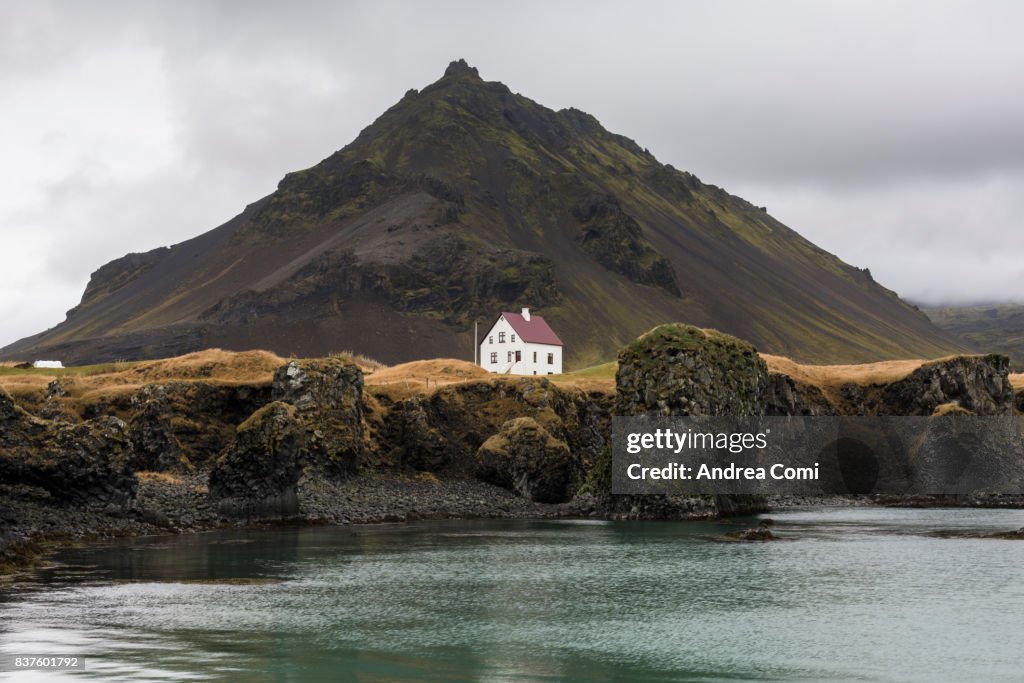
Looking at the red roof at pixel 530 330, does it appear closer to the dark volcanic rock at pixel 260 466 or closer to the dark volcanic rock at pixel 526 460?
the dark volcanic rock at pixel 526 460


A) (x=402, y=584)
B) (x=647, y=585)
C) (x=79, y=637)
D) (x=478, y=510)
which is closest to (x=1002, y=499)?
(x=478, y=510)

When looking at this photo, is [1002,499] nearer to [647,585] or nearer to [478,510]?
[478,510]

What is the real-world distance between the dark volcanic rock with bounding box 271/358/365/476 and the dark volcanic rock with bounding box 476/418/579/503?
1290cm

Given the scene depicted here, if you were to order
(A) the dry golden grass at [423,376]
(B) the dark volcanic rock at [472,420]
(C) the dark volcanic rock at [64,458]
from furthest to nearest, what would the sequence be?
1. (A) the dry golden grass at [423,376]
2. (B) the dark volcanic rock at [472,420]
3. (C) the dark volcanic rock at [64,458]

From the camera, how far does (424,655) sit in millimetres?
37844

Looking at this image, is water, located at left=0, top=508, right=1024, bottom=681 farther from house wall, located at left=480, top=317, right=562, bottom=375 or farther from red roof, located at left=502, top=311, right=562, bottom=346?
red roof, located at left=502, top=311, right=562, bottom=346

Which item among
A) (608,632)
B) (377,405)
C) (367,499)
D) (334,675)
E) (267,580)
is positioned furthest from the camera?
(377,405)

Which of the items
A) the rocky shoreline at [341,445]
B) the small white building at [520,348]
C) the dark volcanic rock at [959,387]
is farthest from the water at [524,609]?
the small white building at [520,348]

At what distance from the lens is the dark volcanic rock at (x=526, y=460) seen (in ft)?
341

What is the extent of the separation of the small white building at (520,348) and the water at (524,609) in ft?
339

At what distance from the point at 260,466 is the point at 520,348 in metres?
102

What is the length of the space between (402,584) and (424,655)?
1775cm

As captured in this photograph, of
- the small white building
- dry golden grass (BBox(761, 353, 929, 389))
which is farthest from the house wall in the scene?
dry golden grass (BBox(761, 353, 929, 389))

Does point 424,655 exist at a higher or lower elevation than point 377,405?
lower
